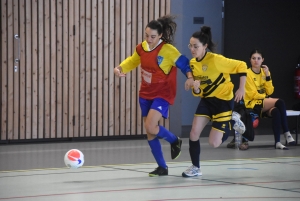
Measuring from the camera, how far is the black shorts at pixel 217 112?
274 inches

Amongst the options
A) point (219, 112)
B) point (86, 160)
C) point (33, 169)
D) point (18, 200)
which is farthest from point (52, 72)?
point (18, 200)

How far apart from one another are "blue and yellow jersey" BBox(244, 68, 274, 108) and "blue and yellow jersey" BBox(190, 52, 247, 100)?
9.44 feet

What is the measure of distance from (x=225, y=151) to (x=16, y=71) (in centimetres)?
353

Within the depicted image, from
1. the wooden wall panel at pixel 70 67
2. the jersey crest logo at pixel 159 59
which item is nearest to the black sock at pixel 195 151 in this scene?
the jersey crest logo at pixel 159 59

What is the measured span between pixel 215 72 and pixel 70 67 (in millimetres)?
→ 4376

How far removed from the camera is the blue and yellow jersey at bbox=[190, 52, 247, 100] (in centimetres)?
689

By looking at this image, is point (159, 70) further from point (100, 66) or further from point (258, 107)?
point (100, 66)

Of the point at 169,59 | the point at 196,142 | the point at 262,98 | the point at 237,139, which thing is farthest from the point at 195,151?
→ the point at 262,98

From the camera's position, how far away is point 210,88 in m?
6.96

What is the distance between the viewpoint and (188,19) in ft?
42.8

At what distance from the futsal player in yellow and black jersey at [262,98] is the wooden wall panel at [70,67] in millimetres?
2297

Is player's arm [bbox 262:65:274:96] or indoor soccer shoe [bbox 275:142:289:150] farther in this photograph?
player's arm [bbox 262:65:274:96]

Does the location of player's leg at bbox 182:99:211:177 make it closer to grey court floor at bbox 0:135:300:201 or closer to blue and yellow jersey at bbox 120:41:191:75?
grey court floor at bbox 0:135:300:201

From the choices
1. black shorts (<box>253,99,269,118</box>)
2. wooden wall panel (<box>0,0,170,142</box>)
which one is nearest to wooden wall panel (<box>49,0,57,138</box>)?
wooden wall panel (<box>0,0,170,142</box>)
